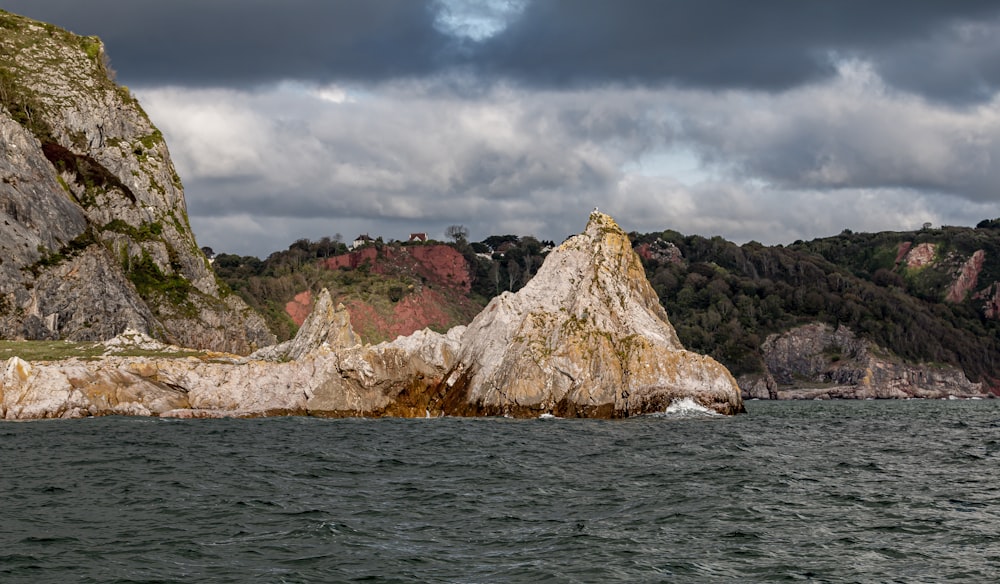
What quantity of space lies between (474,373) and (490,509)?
4439cm

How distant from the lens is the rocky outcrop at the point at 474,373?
6525 centimetres

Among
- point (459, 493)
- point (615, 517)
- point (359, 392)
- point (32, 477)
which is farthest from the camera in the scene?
point (359, 392)

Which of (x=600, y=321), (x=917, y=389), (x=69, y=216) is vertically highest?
(x=69, y=216)

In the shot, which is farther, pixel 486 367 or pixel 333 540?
pixel 486 367

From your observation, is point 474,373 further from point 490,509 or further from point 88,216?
point 88,216

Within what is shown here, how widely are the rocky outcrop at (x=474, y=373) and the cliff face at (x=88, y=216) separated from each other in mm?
24793

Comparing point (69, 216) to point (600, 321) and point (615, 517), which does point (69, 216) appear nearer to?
point (600, 321)

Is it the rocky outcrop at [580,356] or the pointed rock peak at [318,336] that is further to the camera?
the pointed rock peak at [318,336]

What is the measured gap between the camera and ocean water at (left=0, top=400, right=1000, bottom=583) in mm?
19094

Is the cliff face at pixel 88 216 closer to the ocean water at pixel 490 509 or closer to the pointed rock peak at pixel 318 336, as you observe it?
the pointed rock peak at pixel 318 336

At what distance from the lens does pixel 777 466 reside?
118 ft

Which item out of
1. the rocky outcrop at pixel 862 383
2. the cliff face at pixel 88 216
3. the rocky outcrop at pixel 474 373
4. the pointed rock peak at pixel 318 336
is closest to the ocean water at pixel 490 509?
the rocky outcrop at pixel 474 373

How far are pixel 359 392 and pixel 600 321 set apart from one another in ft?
65.4

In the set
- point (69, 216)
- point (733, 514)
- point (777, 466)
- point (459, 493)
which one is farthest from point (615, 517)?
point (69, 216)
